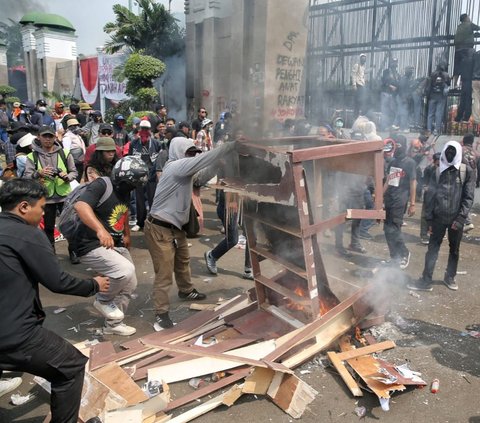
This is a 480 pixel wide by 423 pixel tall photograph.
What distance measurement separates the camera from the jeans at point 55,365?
228cm

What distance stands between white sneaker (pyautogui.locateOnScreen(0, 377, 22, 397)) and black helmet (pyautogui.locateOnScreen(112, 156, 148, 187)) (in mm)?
1735

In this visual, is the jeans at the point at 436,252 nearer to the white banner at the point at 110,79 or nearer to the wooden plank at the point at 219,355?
the wooden plank at the point at 219,355

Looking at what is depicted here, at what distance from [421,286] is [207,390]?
3.06 meters

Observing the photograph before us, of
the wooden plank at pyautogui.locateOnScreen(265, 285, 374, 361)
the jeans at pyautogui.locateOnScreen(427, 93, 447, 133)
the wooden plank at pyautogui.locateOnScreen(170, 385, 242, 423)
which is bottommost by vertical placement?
the wooden plank at pyautogui.locateOnScreen(170, 385, 242, 423)

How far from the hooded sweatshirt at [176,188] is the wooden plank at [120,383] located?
4.76 feet

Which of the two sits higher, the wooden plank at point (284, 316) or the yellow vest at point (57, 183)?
the yellow vest at point (57, 183)

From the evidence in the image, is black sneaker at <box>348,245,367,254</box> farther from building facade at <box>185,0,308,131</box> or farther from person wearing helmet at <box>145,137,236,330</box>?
person wearing helmet at <box>145,137,236,330</box>

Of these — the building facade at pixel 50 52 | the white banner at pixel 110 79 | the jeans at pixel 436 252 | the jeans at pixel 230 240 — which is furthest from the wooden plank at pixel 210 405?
the building facade at pixel 50 52

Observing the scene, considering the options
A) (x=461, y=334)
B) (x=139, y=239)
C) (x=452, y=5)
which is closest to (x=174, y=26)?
(x=452, y=5)

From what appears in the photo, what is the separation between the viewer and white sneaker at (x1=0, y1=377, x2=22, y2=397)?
316cm

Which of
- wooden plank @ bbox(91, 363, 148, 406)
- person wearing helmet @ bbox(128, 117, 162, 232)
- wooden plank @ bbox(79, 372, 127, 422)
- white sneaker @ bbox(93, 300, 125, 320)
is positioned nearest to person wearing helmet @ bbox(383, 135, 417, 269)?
white sneaker @ bbox(93, 300, 125, 320)

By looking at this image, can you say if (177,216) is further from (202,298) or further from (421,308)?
(421,308)

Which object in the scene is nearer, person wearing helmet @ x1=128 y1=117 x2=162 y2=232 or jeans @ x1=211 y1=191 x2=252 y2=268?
jeans @ x1=211 y1=191 x2=252 y2=268

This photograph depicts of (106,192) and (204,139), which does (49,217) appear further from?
(204,139)
